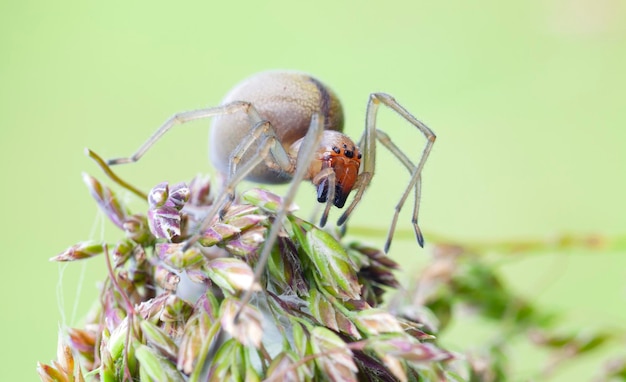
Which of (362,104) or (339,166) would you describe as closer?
(339,166)

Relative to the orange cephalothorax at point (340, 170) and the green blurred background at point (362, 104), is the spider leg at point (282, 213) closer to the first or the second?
the orange cephalothorax at point (340, 170)

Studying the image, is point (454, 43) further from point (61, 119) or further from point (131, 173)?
point (61, 119)

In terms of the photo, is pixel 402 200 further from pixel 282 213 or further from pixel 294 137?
pixel 282 213

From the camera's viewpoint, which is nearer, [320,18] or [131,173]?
[131,173]

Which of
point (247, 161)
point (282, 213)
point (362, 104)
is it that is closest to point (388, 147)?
point (247, 161)

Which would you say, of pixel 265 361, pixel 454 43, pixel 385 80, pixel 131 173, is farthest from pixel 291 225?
pixel 454 43

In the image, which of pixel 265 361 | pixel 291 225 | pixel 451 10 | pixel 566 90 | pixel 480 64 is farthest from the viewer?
pixel 451 10
